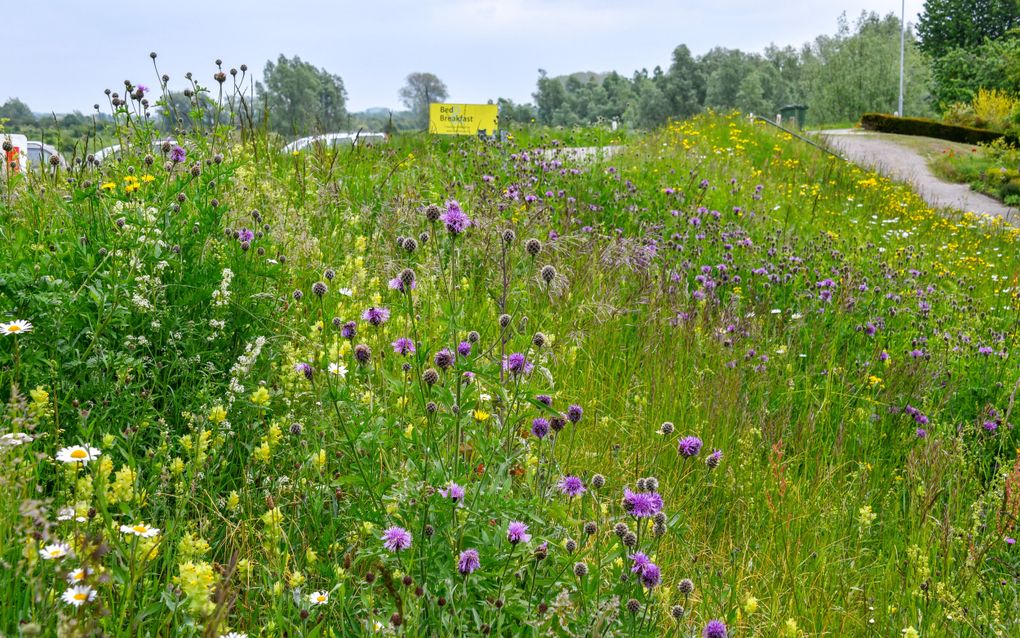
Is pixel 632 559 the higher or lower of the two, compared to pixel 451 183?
lower

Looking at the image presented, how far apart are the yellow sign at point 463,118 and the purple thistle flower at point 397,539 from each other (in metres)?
8.61

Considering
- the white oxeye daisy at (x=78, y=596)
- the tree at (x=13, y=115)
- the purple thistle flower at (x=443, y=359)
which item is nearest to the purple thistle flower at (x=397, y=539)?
the purple thistle flower at (x=443, y=359)

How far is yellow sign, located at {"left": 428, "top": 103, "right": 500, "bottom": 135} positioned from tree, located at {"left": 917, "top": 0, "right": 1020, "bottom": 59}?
48.4m

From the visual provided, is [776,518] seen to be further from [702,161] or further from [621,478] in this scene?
[702,161]

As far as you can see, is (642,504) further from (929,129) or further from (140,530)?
(929,129)

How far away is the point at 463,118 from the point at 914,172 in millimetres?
11178

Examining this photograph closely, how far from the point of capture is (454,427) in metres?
2.07

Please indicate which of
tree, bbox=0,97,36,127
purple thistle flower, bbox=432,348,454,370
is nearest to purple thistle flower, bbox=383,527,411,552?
purple thistle flower, bbox=432,348,454,370

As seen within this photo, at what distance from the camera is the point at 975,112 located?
79.3ft

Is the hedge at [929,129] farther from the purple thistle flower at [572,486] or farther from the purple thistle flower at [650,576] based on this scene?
the purple thistle flower at [650,576]

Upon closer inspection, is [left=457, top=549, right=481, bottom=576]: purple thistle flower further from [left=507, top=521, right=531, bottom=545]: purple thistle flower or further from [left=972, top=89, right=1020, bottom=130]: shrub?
[left=972, top=89, right=1020, bottom=130]: shrub

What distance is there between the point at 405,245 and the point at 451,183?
418 centimetres

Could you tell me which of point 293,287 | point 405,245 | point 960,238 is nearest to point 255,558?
point 405,245

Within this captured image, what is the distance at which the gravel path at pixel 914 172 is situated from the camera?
13.1 m
